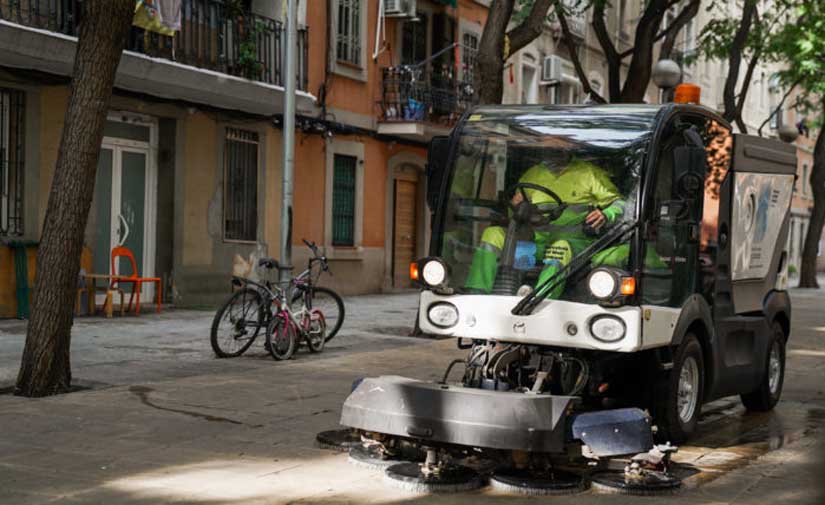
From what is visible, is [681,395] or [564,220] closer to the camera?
[564,220]

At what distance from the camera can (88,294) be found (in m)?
17.0

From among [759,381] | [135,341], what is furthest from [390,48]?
[759,381]

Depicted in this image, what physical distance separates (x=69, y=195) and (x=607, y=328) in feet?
15.1

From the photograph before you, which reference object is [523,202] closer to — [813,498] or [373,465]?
[373,465]

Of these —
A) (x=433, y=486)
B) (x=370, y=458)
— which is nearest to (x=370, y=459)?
(x=370, y=458)

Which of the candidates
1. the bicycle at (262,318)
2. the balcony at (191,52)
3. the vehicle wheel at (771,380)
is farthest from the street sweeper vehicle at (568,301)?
the balcony at (191,52)

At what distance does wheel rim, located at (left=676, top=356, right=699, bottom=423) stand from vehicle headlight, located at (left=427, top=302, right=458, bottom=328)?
1.75 metres

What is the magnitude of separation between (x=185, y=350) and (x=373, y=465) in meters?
6.50

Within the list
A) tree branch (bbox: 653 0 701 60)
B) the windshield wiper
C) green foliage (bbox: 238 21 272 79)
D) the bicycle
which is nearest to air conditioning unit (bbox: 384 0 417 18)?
green foliage (bbox: 238 21 272 79)

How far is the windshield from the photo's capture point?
8.30 metres

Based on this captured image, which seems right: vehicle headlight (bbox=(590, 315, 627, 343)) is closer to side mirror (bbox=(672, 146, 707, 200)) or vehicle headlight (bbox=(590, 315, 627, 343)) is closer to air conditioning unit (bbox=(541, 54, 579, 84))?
side mirror (bbox=(672, 146, 707, 200))

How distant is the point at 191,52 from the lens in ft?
61.1

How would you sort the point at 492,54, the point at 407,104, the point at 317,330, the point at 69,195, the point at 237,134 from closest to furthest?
the point at 69,195 < the point at 317,330 < the point at 492,54 < the point at 237,134 < the point at 407,104

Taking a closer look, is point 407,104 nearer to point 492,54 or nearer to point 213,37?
Answer: point 213,37
